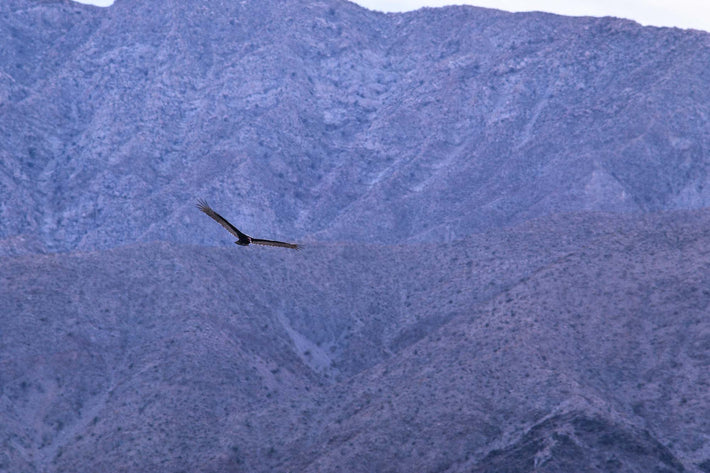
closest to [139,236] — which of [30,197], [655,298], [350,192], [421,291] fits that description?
[30,197]

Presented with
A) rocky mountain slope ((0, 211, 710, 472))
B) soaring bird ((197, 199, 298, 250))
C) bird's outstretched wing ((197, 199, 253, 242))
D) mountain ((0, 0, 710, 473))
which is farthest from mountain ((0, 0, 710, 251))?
bird's outstretched wing ((197, 199, 253, 242))

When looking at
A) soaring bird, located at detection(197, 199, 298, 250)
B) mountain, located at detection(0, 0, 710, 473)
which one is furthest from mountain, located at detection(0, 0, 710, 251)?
soaring bird, located at detection(197, 199, 298, 250)

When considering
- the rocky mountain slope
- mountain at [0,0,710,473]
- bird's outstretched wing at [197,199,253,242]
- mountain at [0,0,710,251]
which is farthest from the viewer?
mountain at [0,0,710,251]

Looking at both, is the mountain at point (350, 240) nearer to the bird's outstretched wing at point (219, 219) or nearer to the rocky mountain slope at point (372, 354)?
the rocky mountain slope at point (372, 354)

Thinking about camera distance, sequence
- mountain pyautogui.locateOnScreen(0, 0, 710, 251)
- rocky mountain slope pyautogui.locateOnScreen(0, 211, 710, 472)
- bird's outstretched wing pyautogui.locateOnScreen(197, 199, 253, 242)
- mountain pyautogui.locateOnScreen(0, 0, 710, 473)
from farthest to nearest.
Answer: mountain pyautogui.locateOnScreen(0, 0, 710, 251) < mountain pyautogui.locateOnScreen(0, 0, 710, 473) < rocky mountain slope pyautogui.locateOnScreen(0, 211, 710, 472) < bird's outstretched wing pyautogui.locateOnScreen(197, 199, 253, 242)

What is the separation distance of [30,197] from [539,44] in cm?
5708

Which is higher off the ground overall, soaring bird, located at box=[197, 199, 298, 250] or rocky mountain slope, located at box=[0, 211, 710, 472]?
soaring bird, located at box=[197, 199, 298, 250]

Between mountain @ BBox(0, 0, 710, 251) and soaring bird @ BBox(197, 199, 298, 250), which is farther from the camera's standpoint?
mountain @ BBox(0, 0, 710, 251)

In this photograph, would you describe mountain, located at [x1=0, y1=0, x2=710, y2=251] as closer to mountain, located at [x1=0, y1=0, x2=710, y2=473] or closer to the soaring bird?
mountain, located at [x1=0, y1=0, x2=710, y2=473]

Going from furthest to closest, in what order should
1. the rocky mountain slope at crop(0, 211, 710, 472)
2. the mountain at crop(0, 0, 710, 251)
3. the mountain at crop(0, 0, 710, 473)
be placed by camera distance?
the mountain at crop(0, 0, 710, 251) < the mountain at crop(0, 0, 710, 473) < the rocky mountain slope at crop(0, 211, 710, 472)

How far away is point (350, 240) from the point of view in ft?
348

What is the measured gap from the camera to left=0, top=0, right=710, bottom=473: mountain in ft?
227

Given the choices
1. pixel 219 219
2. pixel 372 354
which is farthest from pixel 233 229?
pixel 372 354

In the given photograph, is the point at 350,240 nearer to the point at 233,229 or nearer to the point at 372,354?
the point at 372,354
